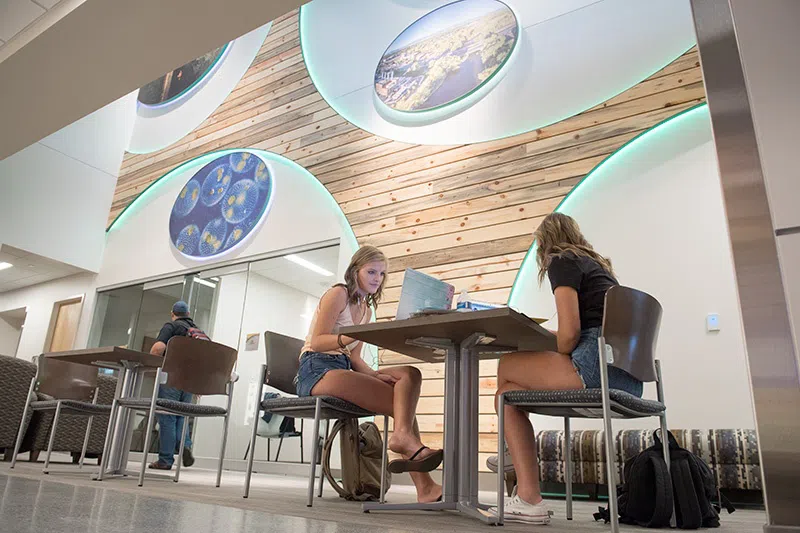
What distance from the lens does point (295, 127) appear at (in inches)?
263

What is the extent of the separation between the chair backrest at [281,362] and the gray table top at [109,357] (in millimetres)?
824

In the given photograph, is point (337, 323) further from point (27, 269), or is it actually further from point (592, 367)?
point (27, 269)

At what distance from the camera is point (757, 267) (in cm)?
139

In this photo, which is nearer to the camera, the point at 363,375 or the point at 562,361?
the point at 562,361

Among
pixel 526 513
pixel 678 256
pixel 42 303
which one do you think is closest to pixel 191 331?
pixel 526 513

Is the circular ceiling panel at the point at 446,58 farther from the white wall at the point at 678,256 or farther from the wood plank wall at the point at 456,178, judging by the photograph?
the white wall at the point at 678,256

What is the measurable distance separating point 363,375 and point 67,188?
294 inches

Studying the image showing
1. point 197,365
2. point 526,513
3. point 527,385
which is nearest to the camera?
point 526,513

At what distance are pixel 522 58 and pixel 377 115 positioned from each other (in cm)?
153

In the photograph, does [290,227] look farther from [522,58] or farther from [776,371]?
[776,371]

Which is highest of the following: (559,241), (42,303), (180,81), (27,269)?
(180,81)

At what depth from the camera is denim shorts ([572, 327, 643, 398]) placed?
2031 mm

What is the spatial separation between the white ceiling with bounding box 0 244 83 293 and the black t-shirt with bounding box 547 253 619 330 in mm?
7854

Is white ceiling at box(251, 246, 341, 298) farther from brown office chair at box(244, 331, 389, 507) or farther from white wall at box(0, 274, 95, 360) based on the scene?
white wall at box(0, 274, 95, 360)
